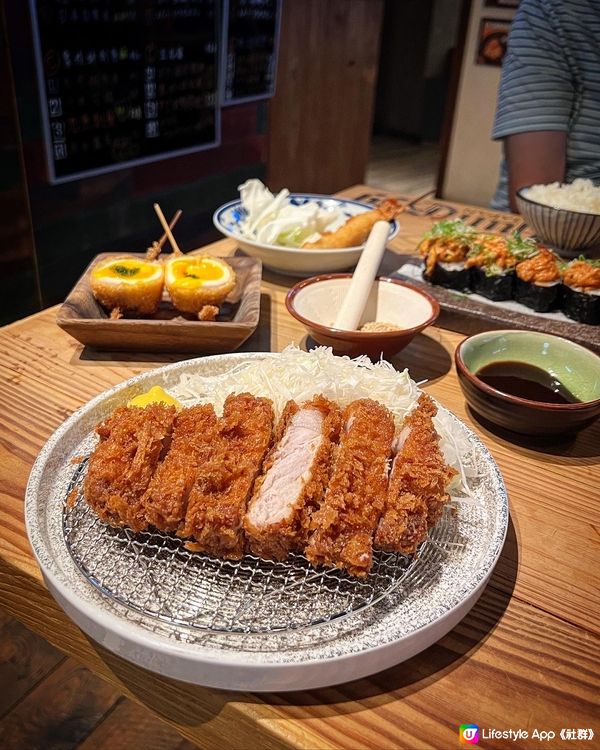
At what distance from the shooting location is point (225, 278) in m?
2.23

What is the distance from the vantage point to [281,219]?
2.78 meters

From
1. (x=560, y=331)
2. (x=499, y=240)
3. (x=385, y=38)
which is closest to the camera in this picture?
(x=560, y=331)

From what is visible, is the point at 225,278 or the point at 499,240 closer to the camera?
the point at 225,278

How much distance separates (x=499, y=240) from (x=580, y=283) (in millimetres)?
388

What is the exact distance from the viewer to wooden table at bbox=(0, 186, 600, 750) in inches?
39.9

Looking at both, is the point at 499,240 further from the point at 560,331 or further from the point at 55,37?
the point at 55,37

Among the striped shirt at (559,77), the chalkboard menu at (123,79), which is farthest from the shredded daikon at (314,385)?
the chalkboard menu at (123,79)

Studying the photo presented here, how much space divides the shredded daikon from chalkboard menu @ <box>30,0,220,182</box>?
2807mm

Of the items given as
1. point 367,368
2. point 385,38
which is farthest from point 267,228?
point 385,38

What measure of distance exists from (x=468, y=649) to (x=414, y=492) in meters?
0.31

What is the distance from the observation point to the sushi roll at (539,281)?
2232 mm

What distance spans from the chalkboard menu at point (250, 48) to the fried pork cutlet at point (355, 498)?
446cm

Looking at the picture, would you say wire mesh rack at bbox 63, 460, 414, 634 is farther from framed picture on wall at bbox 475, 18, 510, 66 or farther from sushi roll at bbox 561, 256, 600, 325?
framed picture on wall at bbox 475, 18, 510, 66

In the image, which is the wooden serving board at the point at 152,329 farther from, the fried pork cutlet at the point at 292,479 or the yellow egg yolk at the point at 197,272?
the fried pork cutlet at the point at 292,479
